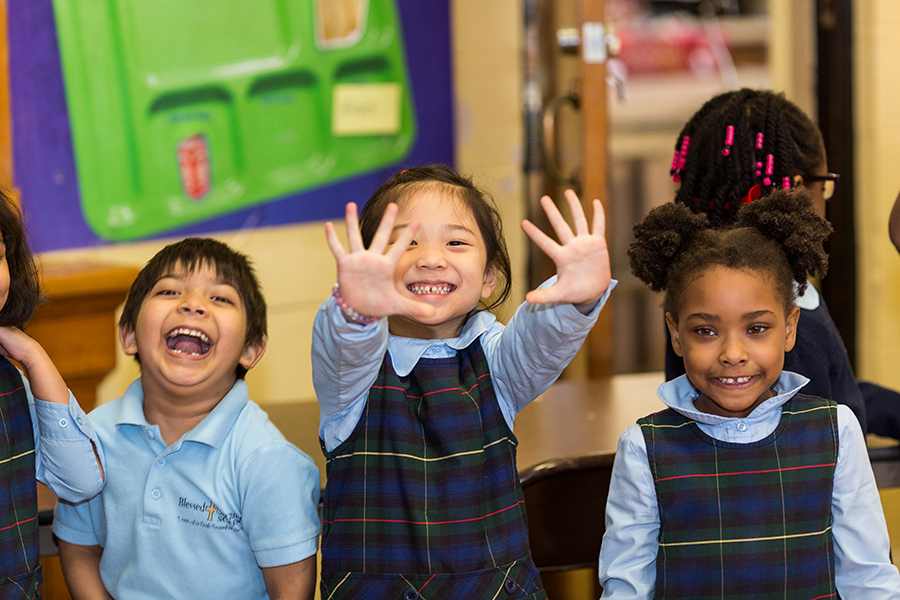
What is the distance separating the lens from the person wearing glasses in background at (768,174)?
60.9 inches

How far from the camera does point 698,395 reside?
4.45 feet

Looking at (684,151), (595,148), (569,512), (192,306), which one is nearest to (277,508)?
(192,306)

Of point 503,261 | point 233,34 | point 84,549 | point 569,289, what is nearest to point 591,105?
point 233,34

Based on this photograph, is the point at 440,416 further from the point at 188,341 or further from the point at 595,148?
the point at 595,148

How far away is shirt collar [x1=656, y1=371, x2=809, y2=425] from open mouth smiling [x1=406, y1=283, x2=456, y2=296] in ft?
1.09

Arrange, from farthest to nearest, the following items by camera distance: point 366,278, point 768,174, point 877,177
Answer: point 877,177 < point 768,174 < point 366,278

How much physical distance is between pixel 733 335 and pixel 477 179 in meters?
2.28

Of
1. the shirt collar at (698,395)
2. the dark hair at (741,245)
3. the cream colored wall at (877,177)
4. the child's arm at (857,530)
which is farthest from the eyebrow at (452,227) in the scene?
the cream colored wall at (877,177)

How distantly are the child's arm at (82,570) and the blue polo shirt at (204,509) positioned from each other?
3cm

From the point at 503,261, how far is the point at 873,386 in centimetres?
86

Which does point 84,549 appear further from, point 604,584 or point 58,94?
point 58,94

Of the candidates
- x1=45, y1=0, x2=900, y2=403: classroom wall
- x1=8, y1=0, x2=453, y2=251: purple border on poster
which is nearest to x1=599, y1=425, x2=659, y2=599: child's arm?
x1=8, y1=0, x2=453, y2=251: purple border on poster

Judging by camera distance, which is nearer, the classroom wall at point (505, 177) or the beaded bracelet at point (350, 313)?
the beaded bracelet at point (350, 313)

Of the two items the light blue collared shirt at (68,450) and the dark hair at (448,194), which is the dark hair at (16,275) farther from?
the dark hair at (448,194)
